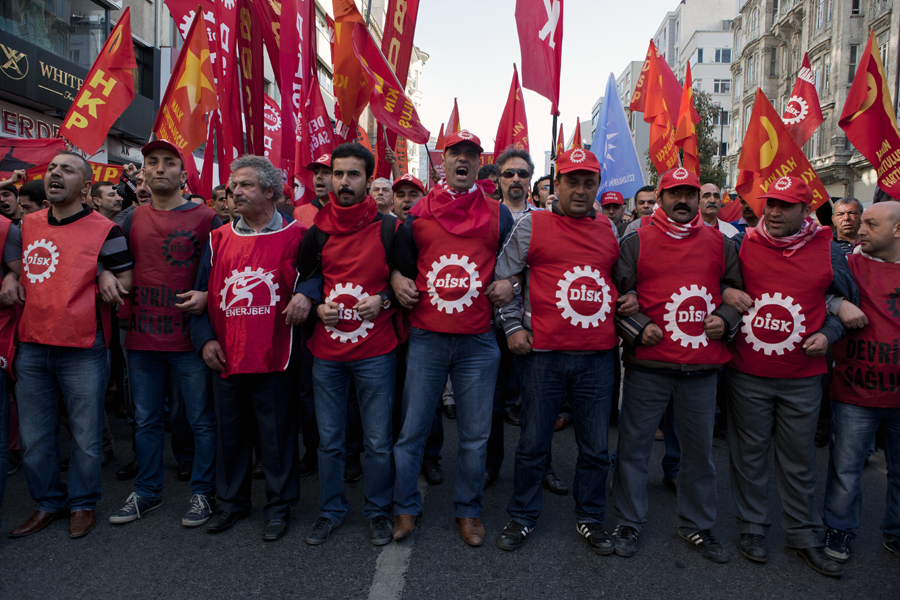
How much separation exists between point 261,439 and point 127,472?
4.79 ft

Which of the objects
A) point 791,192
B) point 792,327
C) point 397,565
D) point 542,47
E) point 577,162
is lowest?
point 397,565

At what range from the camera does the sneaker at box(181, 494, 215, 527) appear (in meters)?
3.64

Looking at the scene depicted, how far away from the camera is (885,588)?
3.11m

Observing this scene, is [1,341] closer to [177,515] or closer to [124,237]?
[124,237]

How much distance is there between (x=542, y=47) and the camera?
238 inches

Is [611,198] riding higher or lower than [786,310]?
higher

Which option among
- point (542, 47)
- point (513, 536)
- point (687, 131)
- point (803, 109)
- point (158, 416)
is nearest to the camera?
point (513, 536)

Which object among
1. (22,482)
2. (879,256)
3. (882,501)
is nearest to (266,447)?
(22,482)

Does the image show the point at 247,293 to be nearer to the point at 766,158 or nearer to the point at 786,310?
the point at 786,310

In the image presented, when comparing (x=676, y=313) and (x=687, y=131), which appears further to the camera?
(x=687, y=131)

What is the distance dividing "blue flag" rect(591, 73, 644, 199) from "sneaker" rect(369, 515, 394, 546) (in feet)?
19.1

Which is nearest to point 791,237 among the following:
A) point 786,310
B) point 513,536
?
point 786,310

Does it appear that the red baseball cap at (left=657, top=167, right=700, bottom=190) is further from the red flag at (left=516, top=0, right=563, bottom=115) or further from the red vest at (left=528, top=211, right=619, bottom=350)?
the red flag at (left=516, top=0, right=563, bottom=115)

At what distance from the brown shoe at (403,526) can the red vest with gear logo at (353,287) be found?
99cm
